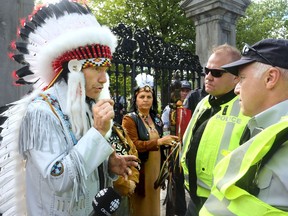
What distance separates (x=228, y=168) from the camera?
38.9 inches

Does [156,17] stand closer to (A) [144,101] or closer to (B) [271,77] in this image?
(A) [144,101]

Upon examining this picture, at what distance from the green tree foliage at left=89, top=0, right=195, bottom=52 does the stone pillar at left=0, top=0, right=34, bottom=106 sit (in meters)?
13.1

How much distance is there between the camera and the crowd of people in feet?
3.09

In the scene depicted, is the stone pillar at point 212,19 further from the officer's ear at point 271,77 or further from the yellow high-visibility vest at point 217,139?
the officer's ear at point 271,77

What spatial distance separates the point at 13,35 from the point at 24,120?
188 cm

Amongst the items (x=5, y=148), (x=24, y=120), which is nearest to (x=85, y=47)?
(x=24, y=120)

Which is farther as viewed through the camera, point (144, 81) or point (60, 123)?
point (144, 81)

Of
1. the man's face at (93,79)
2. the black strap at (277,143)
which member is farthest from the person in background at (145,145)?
the black strap at (277,143)

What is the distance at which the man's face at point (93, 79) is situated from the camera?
5.83ft

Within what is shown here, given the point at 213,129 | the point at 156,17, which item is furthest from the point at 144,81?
the point at 156,17

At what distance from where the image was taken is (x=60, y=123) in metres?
1.63

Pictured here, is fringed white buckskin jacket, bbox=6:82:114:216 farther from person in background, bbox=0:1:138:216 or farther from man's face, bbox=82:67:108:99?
→ man's face, bbox=82:67:108:99

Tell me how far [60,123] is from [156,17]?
51.4 ft

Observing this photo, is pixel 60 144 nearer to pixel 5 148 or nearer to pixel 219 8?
pixel 5 148
